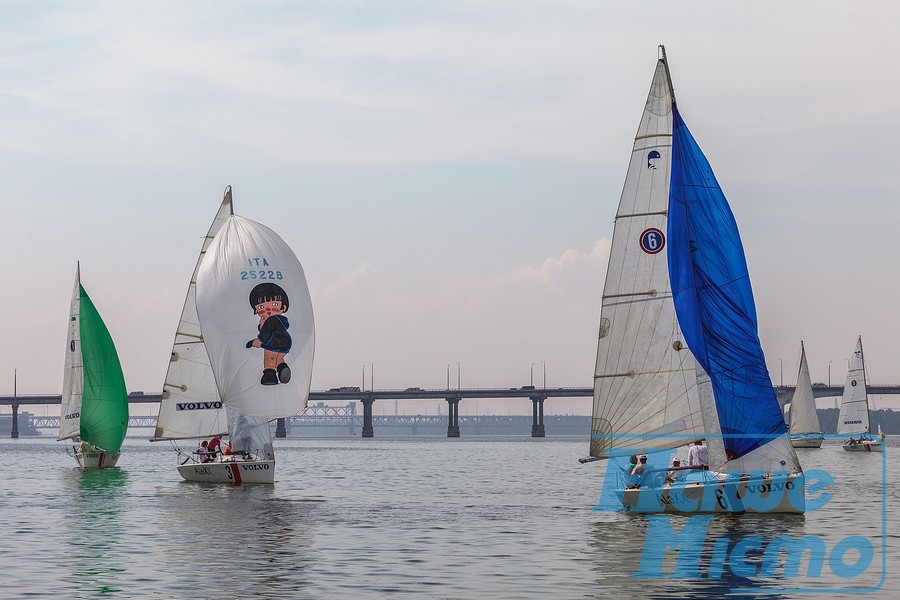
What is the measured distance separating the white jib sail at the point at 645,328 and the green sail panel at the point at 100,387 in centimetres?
4110

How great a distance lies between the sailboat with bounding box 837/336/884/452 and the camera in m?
110

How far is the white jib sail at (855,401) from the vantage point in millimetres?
110625

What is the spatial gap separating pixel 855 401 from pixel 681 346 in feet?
268

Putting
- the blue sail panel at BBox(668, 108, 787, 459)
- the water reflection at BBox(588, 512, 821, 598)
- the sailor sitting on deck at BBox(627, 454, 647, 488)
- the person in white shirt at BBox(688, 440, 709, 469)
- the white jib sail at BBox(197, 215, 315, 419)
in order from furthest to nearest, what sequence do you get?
the white jib sail at BBox(197, 215, 315, 419), the sailor sitting on deck at BBox(627, 454, 647, 488), the person in white shirt at BBox(688, 440, 709, 469), the blue sail panel at BBox(668, 108, 787, 459), the water reflection at BBox(588, 512, 821, 598)

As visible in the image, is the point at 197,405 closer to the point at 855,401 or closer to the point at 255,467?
the point at 255,467

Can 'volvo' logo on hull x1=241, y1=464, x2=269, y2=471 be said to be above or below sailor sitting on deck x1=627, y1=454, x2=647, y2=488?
below

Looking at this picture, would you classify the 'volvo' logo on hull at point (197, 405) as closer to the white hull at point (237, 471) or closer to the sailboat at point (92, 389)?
the white hull at point (237, 471)

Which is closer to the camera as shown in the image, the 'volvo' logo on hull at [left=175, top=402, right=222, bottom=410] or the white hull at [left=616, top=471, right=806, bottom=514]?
the white hull at [left=616, top=471, right=806, bottom=514]

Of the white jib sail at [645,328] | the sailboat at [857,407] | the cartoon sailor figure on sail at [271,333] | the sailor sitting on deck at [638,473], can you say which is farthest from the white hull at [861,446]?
the white jib sail at [645,328]

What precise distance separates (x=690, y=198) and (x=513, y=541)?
1094cm

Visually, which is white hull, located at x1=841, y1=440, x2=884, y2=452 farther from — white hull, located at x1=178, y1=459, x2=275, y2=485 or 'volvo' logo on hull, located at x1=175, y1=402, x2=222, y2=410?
white hull, located at x1=178, y1=459, x2=275, y2=485

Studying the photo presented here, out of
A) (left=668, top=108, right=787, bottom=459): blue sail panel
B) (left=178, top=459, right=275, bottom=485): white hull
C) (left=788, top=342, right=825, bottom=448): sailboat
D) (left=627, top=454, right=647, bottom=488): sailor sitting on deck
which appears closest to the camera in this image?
(left=668, top=108, right=787, bottom=459): blue sail panel

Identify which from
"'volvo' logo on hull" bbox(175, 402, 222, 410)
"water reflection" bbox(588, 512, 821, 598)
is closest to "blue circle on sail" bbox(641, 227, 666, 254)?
"water reflection" bbox(588, 512, 821, 598)

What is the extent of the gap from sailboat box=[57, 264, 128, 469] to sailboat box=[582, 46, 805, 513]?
4138 cm
